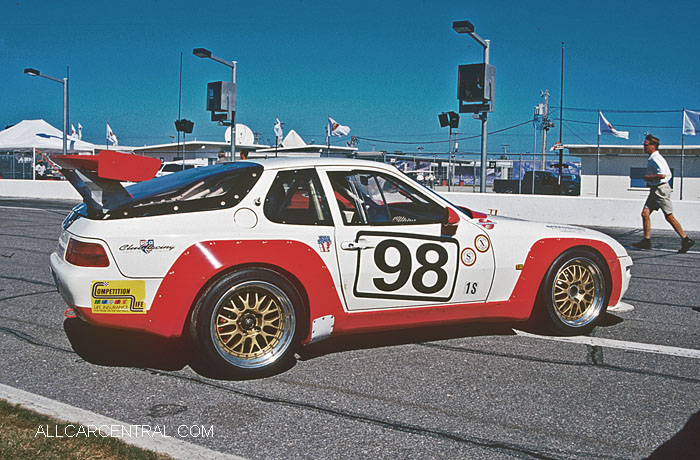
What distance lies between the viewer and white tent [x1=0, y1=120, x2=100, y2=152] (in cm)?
3609

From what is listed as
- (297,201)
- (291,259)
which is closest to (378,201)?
(297,201)

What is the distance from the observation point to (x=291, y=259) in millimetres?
4176

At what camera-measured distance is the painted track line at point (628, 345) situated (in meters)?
4.75

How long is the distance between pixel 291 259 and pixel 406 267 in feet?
2.66

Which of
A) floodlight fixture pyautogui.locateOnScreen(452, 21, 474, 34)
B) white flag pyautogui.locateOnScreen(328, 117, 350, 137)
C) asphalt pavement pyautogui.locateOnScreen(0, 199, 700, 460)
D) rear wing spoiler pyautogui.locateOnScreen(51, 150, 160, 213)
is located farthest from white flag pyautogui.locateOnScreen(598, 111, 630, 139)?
rear wing spoiler pyautogui.locateOnScreen(51, 150, 160, 213)

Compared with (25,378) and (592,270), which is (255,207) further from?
(592,270)

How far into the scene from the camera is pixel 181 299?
3.93m

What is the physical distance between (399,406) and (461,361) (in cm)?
95

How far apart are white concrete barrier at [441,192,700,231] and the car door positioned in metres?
10.6

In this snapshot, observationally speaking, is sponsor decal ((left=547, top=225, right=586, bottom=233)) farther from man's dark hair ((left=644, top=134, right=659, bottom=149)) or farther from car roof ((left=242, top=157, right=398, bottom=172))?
man's dark hair ((left=644, top=134, right=659, bottom=149))

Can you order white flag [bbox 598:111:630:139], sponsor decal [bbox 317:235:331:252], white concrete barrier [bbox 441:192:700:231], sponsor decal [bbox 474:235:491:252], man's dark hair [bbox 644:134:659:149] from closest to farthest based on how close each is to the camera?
sponsor decal [bbox 317:235:331:252] → sponsor decal [bbox 474:235:491:252] → man's dark hair [bbox 644:134:659:149] → white concrete barrier [bbox 441:192:700:231] → white flag [bbox 598:111:630:139]

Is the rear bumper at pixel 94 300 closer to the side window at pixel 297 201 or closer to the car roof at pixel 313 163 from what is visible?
the side window at pixel 297 201

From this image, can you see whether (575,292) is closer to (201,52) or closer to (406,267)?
(406,267)

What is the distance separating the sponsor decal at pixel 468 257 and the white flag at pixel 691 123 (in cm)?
1988
